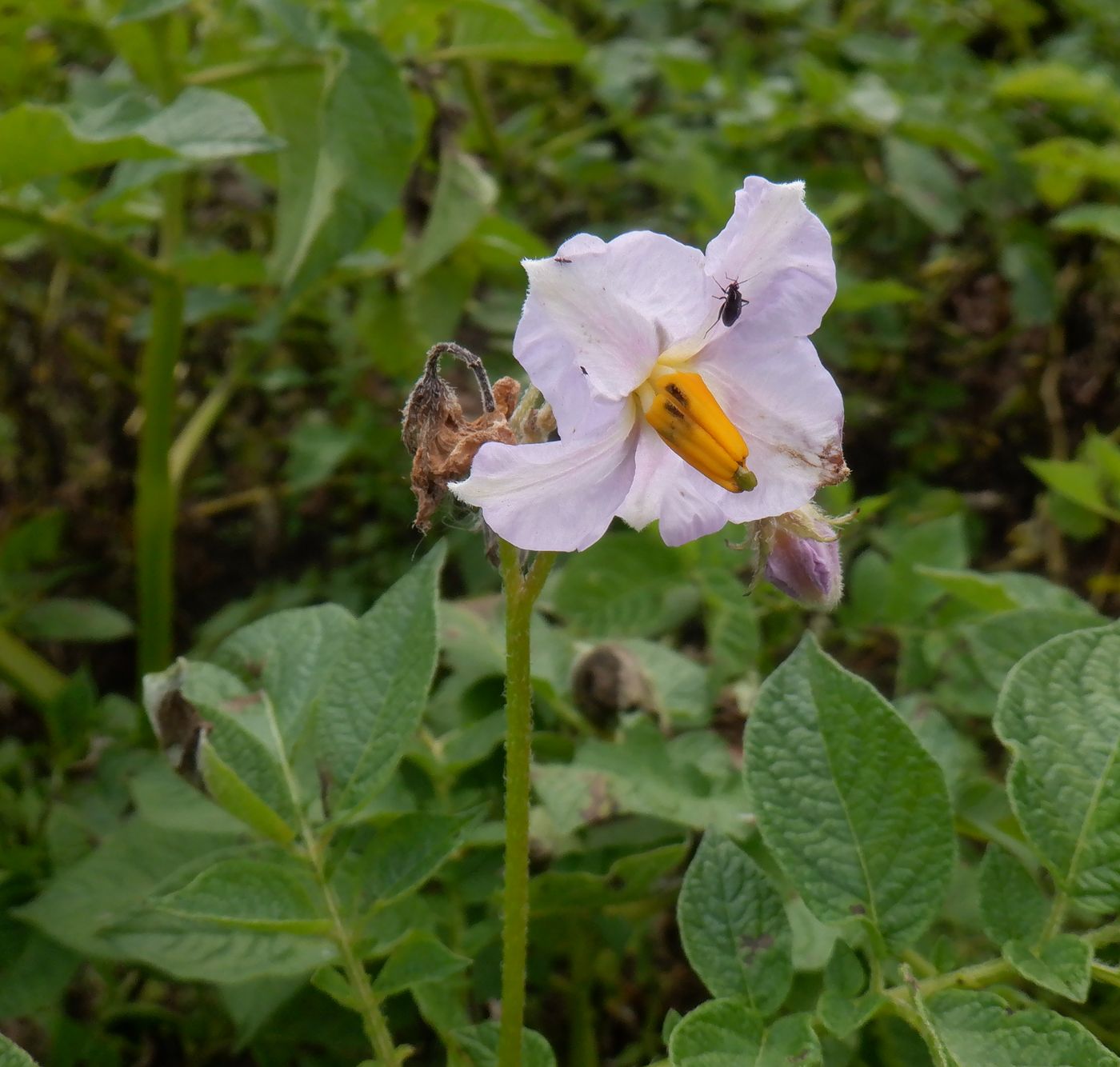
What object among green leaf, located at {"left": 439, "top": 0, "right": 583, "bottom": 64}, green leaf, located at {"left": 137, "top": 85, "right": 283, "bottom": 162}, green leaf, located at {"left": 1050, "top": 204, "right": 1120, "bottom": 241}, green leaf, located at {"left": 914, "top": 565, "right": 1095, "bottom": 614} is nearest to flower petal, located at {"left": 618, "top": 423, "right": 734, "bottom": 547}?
green leaf, located at {"left": 914, "top": 565, "right": 1095, "bottom": 614}

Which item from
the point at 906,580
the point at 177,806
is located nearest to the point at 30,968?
the point at 177,806

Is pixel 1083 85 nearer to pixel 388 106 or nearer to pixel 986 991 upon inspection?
pixel 388 106

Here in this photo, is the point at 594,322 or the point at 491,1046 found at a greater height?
the point at 594,322

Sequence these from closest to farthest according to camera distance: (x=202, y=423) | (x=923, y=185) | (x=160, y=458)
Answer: (x=160, y=458) < (x=202, y=423) < (x=923, y=185)

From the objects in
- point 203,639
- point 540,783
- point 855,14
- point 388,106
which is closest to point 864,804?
point 540,783

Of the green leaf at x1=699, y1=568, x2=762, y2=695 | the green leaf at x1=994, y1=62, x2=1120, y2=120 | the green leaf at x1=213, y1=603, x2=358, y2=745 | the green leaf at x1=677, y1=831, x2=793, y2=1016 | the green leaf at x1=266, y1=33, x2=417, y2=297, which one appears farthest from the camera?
the green leaf at x1=994, y1=62, x2=1120, y2=120

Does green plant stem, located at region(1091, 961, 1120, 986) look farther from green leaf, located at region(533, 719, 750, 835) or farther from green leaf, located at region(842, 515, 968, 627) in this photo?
green leaf, located at region(842, 515, 968, 627)

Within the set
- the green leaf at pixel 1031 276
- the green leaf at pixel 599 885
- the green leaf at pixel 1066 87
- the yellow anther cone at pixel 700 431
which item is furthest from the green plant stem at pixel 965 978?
the green leaf at pixel 1066 87

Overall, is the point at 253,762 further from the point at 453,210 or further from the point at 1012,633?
the point at 453,210
